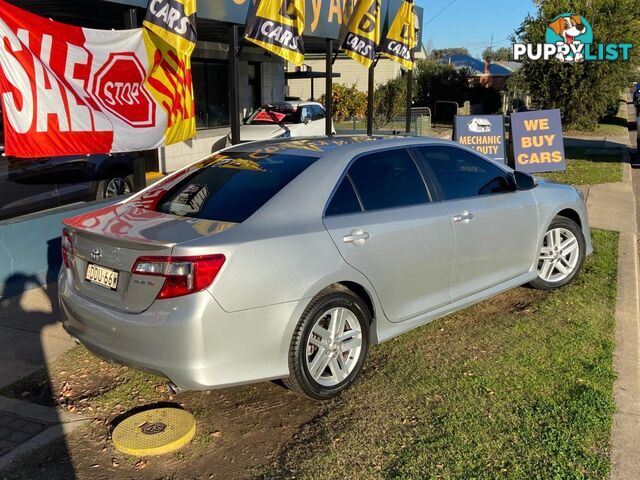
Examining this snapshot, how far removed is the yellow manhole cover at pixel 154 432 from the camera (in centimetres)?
333

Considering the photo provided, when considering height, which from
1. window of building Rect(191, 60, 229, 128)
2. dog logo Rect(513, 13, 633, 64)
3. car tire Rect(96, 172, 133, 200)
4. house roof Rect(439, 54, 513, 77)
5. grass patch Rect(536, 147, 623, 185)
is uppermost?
house roof Rect(439, 54, 513, 77)

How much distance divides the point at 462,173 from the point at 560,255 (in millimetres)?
1514

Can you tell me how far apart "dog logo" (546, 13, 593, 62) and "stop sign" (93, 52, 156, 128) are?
1961 centimetres

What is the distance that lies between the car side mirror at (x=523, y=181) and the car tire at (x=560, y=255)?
21.8 inches

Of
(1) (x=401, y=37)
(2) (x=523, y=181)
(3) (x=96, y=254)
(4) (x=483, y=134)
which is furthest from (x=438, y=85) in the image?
(3) (x=96, y=254)

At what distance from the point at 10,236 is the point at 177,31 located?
2819 mm

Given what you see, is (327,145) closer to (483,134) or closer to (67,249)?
(67,249)

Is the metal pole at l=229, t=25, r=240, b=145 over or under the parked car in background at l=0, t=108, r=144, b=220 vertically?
over

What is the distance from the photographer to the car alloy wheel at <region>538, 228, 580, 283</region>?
5.67 m

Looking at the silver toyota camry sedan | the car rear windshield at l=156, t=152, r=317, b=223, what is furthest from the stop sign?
the car rear windshield at l=156, t=152, r=317, b=223

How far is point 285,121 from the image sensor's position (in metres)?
14.9

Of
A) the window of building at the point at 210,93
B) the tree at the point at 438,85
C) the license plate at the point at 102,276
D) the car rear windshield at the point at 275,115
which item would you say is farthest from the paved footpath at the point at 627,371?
the tree at the point at 438,85

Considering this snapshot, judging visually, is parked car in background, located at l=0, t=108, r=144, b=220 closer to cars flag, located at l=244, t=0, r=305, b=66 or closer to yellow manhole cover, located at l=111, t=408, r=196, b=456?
cars flag, located at l=244, t=0, r=305, b=66

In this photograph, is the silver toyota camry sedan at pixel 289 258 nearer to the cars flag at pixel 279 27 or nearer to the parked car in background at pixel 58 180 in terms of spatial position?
the parked car in background at pixel 58 180
